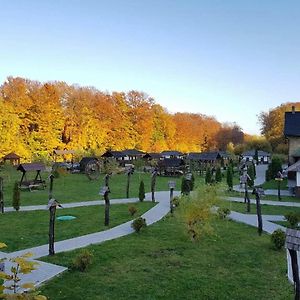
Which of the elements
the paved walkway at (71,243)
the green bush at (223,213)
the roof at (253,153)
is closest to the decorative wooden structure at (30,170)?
the paved walkway at (71,243)

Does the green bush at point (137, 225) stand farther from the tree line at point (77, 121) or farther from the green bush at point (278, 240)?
the tree line at point (77, 121)

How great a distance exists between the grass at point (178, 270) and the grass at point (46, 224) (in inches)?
83.4

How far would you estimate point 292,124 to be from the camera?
35.4 m

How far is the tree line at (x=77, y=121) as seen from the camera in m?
46.4

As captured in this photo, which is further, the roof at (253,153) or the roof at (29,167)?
the roof at (253,153)

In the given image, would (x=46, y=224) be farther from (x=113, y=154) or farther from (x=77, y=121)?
(x=77, y=121)

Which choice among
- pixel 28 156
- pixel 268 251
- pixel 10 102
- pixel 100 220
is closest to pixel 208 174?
pixel 100 220

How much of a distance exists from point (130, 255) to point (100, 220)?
552 cm

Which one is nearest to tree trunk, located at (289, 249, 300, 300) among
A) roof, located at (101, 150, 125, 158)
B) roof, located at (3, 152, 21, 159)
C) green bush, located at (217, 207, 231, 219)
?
green bush, located at (217, 207, 231, 219)

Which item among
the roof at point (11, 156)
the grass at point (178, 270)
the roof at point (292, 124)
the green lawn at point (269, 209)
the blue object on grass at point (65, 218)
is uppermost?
the roof at point (292, 124)

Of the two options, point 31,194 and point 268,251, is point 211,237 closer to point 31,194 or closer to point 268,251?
point 268,251

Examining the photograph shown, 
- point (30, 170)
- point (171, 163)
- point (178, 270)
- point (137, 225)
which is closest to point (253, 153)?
point (171, 163)

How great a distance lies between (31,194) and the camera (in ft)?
85.0

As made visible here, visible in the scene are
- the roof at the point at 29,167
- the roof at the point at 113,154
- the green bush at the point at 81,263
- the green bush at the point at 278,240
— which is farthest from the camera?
the roof at the point at 113,154
